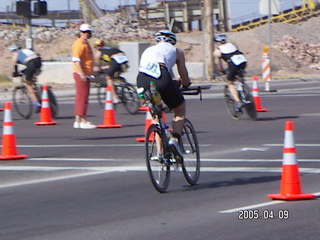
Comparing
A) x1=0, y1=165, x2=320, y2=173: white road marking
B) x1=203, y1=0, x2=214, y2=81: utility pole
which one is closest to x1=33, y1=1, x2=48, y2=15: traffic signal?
x1=203, y1=0, x2=214, y2=81: utility pole

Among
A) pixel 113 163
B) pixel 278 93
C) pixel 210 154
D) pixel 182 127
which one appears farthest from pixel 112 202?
pixel 278 93

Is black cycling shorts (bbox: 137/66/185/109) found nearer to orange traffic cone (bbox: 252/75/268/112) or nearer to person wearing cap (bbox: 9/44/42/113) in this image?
person wearing cap (bbox: 9/44/42/113)

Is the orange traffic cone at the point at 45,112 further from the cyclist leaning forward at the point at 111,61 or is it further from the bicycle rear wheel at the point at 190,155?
the bicycle rear wheel at the point at 190,155

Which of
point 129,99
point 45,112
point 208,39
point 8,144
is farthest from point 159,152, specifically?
point 208,39

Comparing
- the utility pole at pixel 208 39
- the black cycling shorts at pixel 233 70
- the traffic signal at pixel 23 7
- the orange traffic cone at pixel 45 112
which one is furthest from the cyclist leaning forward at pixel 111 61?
the utility pole at pixel 208 39

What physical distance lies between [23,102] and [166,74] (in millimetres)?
11282

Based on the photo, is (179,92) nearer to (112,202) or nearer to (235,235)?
(112,202)

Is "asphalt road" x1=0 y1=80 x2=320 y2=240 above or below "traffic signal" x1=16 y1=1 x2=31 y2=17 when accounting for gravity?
below

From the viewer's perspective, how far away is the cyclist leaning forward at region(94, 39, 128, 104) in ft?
70.8

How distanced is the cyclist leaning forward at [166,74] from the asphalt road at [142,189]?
31.3 inches

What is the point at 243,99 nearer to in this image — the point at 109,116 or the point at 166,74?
the point at 109,116

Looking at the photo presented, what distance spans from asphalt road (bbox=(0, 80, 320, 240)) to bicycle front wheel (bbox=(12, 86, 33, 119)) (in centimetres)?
220

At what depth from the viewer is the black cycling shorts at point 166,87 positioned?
401 inches
